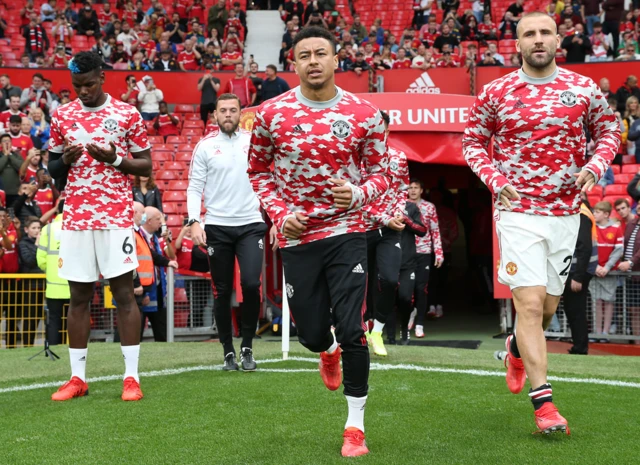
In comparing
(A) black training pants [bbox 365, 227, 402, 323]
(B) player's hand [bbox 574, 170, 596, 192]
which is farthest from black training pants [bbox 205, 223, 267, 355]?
(B) player's hand [bbox 574, 170, 596, 192]

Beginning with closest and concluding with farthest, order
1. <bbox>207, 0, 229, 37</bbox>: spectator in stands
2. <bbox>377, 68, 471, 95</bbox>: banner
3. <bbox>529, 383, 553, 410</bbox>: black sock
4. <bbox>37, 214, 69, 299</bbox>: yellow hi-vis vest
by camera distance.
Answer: <bbox>529, 383, 553, 410</bbox>: black sock, <bbox>37, 214, 69, 299</bbox>: yellow hi-vis vest, <bbox>377, 68, 471, 95</bbox>: banner, <bbox>207, 0, 229, 37</bbox>: spectator in stands

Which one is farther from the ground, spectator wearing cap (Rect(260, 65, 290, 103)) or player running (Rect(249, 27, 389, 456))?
spectator wearing cap (Rect(260, 65, 290, 103))

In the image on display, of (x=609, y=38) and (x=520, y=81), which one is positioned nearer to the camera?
(x=520, y=81)

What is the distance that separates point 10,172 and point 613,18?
15124 mm

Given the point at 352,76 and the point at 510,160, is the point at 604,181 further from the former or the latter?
the point at 510,160

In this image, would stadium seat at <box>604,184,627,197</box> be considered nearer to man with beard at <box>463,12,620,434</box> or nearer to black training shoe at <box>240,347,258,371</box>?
black training shoe at <box>240,347,258,371</box>

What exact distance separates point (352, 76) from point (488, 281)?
6040mm

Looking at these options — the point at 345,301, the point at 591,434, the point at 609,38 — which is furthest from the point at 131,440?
the point at 609,38

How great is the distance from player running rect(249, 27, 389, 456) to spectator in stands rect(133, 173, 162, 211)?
9210 millimetres

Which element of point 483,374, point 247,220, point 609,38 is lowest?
point 483,374

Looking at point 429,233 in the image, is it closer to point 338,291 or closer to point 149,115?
point 338,291

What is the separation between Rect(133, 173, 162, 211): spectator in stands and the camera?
549 inches

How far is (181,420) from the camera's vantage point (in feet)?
18.2

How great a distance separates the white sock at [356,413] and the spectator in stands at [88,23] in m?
21.1
